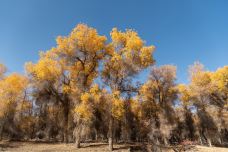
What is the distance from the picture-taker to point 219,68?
3575cm

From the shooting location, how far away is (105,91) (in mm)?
19312

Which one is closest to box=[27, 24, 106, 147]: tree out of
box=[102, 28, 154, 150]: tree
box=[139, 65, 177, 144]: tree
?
box=[102, 28, 154, 150]: tree

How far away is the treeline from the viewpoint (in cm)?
1856

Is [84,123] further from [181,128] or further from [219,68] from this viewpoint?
[181,128]

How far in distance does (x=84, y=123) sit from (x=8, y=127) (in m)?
17.9

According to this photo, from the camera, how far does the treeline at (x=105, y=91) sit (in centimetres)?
1856

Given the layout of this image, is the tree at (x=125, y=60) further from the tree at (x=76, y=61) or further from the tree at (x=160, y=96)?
the tree at (x=160, y=96)

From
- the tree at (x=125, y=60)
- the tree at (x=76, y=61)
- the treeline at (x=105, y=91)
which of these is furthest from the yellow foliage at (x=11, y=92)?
the tree at (x=125, y=60)

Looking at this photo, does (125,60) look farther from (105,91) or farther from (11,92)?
(11,92)

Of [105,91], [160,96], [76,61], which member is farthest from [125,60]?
[160,96]

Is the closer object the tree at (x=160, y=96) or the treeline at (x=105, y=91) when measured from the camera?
the treeline at (x=105, y=91)

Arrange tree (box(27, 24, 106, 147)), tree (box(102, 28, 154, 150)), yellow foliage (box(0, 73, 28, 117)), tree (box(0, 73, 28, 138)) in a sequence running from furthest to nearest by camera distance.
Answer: tree (box(0, 73, 28, 138)) < yellow foliage (box(0, 73, 28, 117)) < tree (box(27, 24, 106, 147)) < tree (box(102, 28, 154, 150))

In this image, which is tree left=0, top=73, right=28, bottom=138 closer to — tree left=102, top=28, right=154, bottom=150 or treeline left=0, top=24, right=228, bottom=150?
treeline left=0, top=24, right=228, bottom=150

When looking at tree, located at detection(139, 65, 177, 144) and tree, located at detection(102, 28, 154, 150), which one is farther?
tree, located at detection(139, 65, 177, 144)
